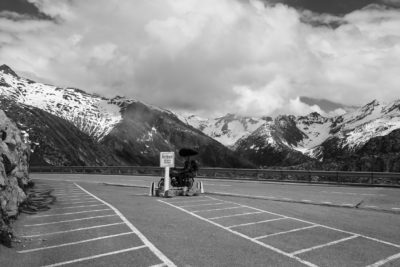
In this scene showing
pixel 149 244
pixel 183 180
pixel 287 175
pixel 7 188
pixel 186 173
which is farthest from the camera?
pixel 287 175

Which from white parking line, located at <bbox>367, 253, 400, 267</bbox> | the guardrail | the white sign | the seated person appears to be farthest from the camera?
the guardrail

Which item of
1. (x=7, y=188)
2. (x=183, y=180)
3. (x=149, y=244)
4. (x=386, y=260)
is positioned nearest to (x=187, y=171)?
(x=183, y=180)

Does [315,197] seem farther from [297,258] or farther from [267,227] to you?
[297,258]

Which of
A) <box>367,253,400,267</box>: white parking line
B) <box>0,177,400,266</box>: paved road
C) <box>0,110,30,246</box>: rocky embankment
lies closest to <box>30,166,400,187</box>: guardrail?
<box>0,177,400,266</box>: paved road

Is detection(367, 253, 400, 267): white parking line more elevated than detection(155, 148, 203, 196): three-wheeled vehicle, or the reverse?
detection(155, 148, 203, 196): three-wheeled vehicle

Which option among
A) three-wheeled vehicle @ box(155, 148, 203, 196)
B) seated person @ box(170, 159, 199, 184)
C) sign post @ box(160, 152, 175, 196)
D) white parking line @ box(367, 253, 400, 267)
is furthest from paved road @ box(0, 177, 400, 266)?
seated person @ box(170, 159, 199, 184)

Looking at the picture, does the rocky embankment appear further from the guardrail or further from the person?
the guardrail

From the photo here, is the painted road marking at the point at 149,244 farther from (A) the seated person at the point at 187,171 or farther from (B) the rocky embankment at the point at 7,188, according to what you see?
(A) the seated person at the point at 187,171

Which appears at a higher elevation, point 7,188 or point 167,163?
point 167,163

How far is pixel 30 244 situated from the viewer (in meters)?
10.3

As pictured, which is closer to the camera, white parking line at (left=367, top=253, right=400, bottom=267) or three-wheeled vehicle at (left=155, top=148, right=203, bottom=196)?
white parking line at (left=367, top=253, right=400, bottom=267)

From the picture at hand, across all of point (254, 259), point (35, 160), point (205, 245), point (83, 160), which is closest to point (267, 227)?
point (205, 245)

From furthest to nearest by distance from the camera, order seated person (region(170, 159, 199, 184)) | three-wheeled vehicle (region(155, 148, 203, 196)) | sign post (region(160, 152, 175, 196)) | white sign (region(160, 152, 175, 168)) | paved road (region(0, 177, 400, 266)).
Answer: seated person (region(170, 159, 199, 184)) < three-wheeled vehicle (region(155, 148, 203, 196)) < white sign (region(160, 152, 175, 168)) < sign post (region(160, 152, 175, 196)) < paved road (region(0, 177, 400, 266))

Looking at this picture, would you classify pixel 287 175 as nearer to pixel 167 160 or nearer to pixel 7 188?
pixel 167 160
